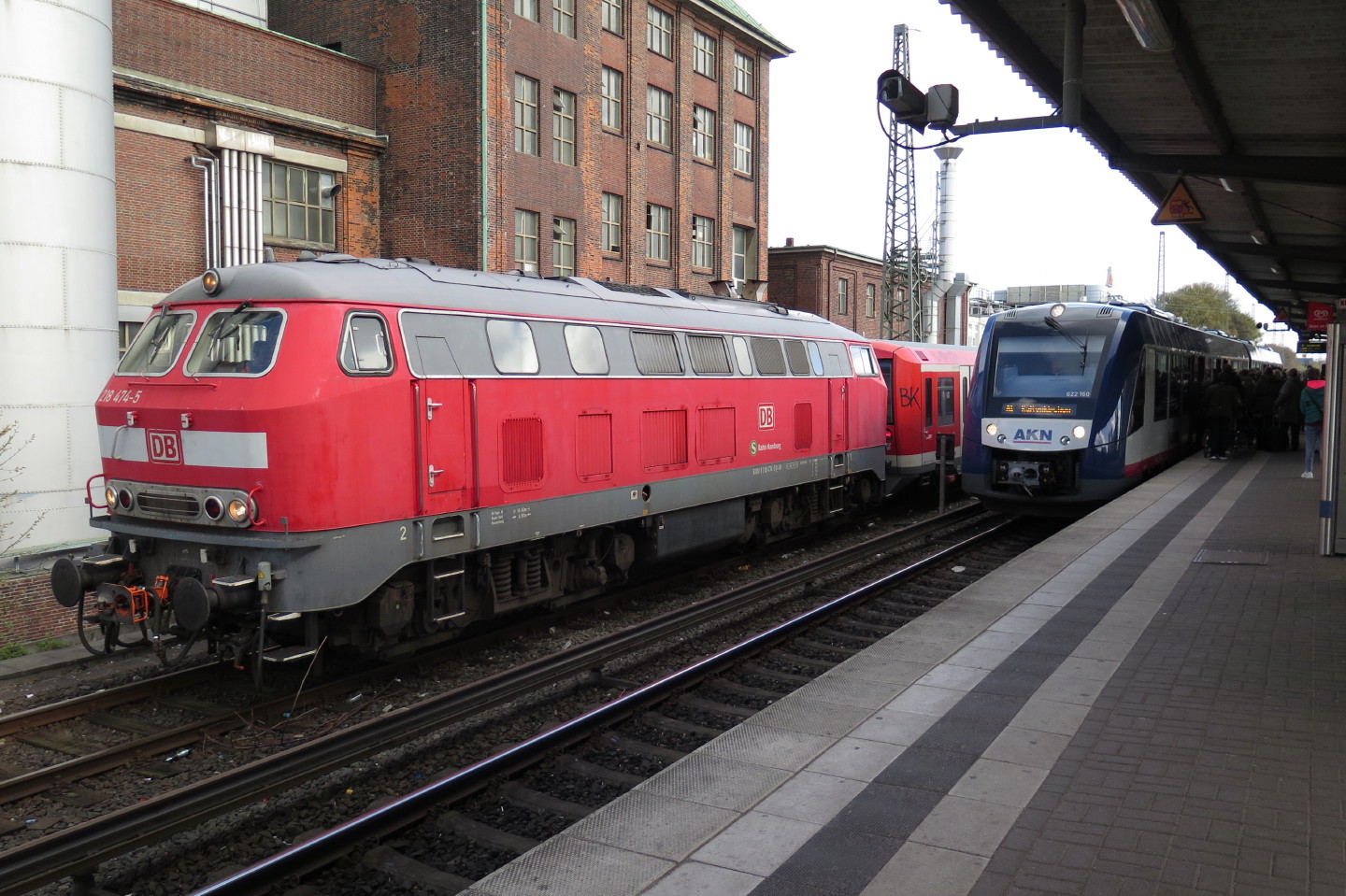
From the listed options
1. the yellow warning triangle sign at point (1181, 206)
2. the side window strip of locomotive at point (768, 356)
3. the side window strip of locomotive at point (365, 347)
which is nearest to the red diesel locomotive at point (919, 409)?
the side window strip of locomotive at point (768, 356)

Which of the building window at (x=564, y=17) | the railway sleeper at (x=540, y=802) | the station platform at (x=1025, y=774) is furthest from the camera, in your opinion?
the building window at (x=564, y=17)

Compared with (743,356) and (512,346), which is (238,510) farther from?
(743,356)

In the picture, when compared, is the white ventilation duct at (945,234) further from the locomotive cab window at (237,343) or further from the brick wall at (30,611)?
the locomotive cab window at (237,343)

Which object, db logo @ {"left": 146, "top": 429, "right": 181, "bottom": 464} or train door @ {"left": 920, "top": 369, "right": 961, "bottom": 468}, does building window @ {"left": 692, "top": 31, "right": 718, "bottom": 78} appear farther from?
db logo @ {"left": 146, "top": 429, "right": 181, "bottom": 464}

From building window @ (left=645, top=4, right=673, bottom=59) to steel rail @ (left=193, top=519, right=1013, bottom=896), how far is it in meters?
25.0

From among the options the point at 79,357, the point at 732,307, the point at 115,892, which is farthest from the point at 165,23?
the point at 115,892

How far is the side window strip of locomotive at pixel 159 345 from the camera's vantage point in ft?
27.8

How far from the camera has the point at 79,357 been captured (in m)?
11.9

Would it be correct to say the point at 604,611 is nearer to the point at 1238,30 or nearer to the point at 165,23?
the point at 1238,30

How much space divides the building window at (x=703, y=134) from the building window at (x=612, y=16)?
4.17m

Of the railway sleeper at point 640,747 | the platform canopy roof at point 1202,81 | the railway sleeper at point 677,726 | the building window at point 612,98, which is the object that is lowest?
the railway sleeper at point 640,747

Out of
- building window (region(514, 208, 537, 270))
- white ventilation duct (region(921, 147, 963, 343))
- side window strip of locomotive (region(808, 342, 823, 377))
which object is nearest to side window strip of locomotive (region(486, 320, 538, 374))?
side window strip of locomotive (region(808, 342, 823, 377))

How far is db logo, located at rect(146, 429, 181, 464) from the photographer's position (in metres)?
8.07

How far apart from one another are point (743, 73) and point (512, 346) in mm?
28524
